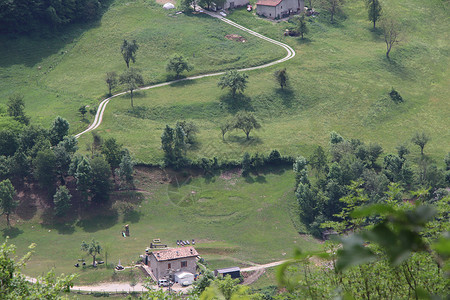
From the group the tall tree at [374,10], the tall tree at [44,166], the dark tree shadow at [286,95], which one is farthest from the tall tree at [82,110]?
the tall tree at [374,10]

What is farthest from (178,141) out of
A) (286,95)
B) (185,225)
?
(286,95)

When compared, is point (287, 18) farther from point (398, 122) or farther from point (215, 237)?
point (215, 237)

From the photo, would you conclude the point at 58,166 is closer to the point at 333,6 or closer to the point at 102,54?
the point at 102,54

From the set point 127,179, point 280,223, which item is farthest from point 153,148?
point 280,223

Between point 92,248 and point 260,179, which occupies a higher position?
point 92,248

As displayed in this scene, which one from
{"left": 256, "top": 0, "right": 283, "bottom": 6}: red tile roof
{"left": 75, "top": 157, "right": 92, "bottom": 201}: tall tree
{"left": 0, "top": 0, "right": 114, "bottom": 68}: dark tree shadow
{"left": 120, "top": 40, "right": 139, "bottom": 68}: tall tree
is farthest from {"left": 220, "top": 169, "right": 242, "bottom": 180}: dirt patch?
{"left": 256, "top": 0, "right": 283, "bottom": 6}: red tile roof

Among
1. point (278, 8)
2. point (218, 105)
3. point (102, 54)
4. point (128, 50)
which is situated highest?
point (278, 8)

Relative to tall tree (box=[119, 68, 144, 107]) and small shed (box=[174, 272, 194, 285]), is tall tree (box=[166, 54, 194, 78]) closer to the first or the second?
tall tree (box=[119, 68, 144, 107])
